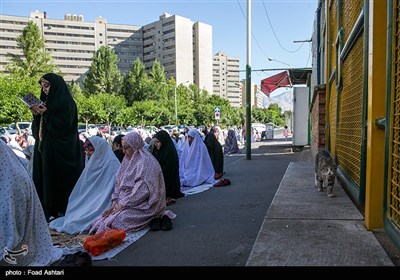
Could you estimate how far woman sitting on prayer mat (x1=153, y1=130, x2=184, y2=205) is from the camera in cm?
693

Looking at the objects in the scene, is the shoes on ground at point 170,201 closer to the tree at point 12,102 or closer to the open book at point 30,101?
the open book at point 30,101

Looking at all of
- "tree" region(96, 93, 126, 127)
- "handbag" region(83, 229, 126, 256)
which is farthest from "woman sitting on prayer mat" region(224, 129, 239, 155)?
"tree" region(96, 93, 126, 127)

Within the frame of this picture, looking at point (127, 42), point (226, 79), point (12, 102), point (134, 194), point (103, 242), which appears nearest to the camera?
point (103, 242)

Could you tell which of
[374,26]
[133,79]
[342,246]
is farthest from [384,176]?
[133,79]

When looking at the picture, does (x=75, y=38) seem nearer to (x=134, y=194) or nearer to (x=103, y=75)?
(x=103, y=75)

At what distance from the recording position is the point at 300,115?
16828 mm

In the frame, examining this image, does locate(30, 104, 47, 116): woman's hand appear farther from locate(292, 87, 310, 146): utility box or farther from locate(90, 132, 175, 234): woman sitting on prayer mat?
locate(292, 87, 310, 146): utility box

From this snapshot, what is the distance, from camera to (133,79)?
5478 cm

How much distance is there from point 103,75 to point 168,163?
54.0 meters

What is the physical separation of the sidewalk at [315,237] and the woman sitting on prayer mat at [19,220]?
1.93m

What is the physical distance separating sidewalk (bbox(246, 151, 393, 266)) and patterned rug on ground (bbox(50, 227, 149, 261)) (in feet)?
5.09

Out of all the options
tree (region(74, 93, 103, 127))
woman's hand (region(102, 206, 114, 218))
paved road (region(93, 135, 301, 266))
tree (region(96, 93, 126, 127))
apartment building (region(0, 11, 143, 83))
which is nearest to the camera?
paved road (region(93, 135, 301, 266))

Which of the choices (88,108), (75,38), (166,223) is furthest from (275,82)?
(75,38)

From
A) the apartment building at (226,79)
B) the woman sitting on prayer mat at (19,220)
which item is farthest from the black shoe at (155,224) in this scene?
the apartment building at (226,79)
